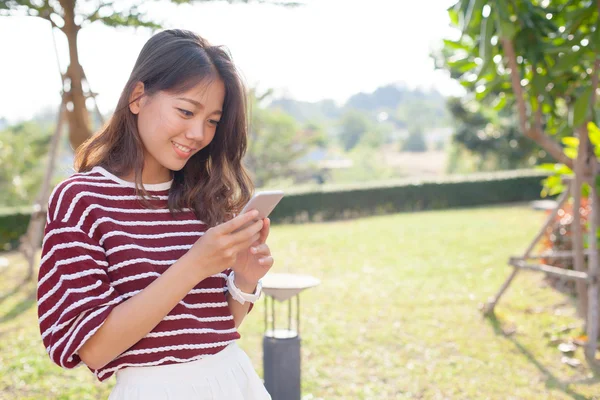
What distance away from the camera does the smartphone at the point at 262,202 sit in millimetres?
1151

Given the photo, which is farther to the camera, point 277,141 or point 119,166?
point 277,141

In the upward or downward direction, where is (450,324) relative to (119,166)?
downward

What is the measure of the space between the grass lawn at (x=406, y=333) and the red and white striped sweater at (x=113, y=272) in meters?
2.66

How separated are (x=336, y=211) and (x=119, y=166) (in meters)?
13.0

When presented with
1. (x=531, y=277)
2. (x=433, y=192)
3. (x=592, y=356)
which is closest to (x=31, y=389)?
(x=592, y=356)

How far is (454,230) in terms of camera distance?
1079 centimetres

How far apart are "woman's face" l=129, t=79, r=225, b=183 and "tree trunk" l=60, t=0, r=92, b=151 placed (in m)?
2.62

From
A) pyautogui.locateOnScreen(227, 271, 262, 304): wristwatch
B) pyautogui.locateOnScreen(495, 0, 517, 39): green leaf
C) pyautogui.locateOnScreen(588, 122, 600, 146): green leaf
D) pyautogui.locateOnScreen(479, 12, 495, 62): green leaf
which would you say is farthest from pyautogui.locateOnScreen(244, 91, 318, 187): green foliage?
pyautogui.locateOnScreen(227, 271, 262, 304): wristwatch

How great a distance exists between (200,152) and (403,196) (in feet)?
45.4

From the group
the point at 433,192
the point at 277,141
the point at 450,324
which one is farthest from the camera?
the point at 277,141

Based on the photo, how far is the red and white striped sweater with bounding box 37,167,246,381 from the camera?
1.10 m

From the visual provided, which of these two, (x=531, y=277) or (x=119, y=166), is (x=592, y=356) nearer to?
(x=531, y=277)

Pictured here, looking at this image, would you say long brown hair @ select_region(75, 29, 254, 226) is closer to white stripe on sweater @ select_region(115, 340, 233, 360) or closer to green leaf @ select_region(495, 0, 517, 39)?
white stripe on sweater @ select_region(115, 340, 233, 360)

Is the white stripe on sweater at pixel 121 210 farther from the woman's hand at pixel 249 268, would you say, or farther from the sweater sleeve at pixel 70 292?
the woman's hand at pixel 249 268
